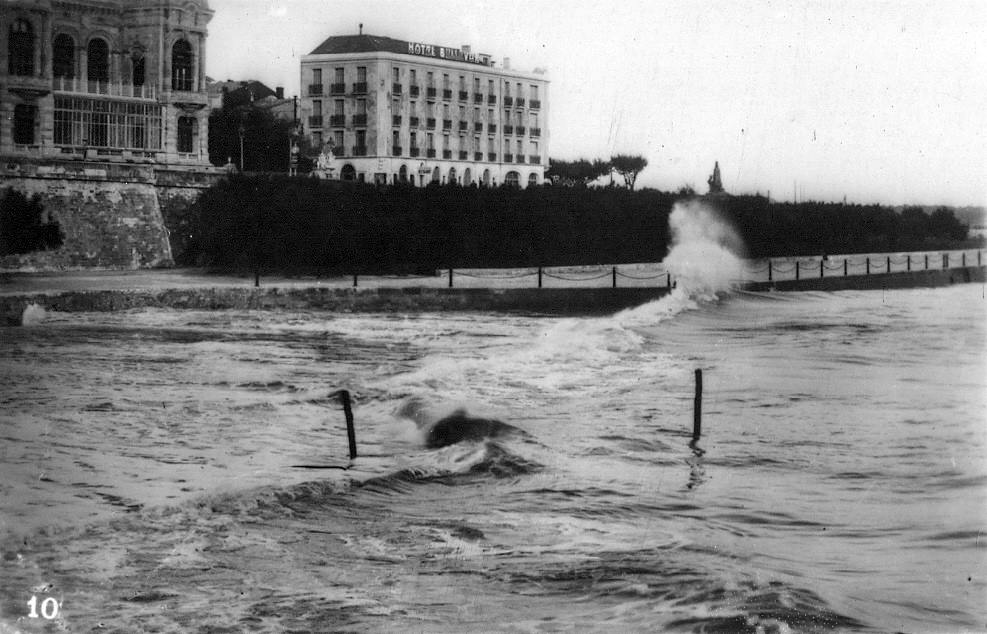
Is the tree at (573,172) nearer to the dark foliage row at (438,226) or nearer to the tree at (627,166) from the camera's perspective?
the tree at (627,166)

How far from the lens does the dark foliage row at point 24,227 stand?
2777 cm

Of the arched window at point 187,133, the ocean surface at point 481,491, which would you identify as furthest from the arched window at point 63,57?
the ocean surface at point 481,491

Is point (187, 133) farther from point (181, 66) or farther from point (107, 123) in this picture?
point (181, 66)

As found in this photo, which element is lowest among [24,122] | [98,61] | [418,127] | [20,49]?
[24,122]

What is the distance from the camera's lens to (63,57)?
3366 cm

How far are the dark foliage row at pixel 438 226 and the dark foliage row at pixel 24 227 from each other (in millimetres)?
4953

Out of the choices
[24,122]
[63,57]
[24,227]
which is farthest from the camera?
[63,57]

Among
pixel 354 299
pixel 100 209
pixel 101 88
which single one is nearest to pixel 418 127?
pixel 101 88

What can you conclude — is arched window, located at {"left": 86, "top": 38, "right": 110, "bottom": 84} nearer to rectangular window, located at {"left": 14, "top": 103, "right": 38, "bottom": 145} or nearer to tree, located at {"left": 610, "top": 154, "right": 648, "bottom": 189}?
rectangular window, located at {"left": 14, "top": 103, "right": 38, "bottom": 145}

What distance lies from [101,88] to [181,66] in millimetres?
2310

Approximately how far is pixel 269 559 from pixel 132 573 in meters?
0.89

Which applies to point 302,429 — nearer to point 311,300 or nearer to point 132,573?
point 132,573

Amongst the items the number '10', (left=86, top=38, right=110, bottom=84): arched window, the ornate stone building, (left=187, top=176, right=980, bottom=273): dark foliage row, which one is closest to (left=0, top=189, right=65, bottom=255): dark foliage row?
the ornate stone building

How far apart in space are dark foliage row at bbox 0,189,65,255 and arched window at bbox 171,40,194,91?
656 centimetres
